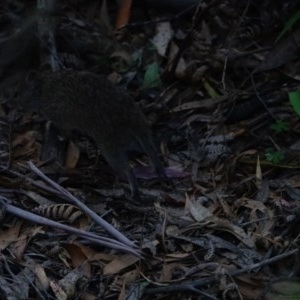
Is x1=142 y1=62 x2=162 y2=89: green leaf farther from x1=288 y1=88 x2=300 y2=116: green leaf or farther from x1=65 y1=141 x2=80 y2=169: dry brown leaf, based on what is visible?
x1=288 y1=88 x2=300 y2=116: green leaf

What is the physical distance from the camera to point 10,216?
5438 mm

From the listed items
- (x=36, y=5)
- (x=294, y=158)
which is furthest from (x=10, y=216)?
(x=36, y=5)

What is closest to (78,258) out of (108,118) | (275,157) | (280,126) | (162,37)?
(108,118)

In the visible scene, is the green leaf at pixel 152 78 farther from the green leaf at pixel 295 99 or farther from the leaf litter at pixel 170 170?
the green leaf at pixel 295 99

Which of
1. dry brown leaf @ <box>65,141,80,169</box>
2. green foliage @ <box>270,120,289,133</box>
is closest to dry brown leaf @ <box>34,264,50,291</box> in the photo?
dry brown leaf @ <box>65,141,80,169</box>

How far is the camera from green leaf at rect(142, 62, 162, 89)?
21.3 feet

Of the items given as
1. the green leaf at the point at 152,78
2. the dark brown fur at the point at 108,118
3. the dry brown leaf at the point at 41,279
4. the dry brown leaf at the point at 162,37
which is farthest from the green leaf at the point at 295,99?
the dry brown leaf at the point at 41,279

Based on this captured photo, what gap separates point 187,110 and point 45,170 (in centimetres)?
122

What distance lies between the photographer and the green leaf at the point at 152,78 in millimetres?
6500

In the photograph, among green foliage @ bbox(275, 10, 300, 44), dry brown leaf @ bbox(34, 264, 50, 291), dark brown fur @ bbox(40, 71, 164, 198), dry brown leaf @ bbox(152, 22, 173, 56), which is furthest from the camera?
dry brown leaf @ bbox(152, 22, 173, 56)

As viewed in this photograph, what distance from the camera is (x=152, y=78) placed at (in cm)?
652

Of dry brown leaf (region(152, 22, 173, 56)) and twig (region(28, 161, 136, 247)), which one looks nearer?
twig (region(28, 161, 136, 247))

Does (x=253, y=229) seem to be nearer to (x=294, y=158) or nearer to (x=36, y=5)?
(x=294, y=158)

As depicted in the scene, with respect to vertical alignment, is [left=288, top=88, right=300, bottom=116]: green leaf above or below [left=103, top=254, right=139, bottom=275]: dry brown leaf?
above
